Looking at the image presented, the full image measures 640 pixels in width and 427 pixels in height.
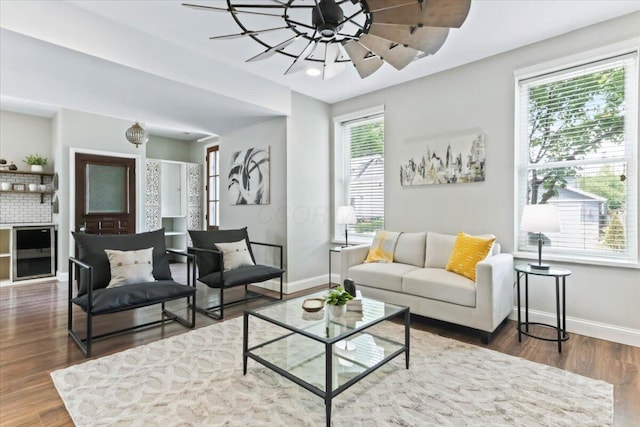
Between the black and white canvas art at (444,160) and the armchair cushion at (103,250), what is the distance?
2.99 meters

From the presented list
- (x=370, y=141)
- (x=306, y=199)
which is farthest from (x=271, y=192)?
(x=370, y=141)

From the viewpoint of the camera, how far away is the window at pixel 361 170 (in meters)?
4.69

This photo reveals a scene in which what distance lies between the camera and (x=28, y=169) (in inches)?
215

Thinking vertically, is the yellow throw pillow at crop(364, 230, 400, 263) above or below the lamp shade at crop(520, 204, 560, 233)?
below

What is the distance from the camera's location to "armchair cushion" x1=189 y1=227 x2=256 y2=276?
3762mm

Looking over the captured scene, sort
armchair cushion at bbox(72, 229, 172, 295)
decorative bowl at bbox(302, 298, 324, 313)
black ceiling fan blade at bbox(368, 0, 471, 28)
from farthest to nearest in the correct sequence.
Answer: armchair cushion at bbox(72, 229, 172, 295) < decorative bowl at bbox(302, 298, 324, 313) < black ceiling fan blade at bbox(368, 0, 471, 28)

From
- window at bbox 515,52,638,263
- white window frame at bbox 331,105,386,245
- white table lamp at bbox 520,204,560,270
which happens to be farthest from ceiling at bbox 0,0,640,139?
white table lamp at bbox 520,204,560,270

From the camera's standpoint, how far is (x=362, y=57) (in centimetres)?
242

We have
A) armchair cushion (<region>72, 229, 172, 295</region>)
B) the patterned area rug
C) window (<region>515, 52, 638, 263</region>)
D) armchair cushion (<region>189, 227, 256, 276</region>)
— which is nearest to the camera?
the patterned area rug

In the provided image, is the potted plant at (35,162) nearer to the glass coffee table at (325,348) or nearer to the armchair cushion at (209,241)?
the armchair cushion at (209,241)

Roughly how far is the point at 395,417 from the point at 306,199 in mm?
3291

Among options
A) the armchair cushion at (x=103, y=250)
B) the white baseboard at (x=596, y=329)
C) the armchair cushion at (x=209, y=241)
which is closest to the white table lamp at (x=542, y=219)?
the white baseboard at (x=596, y=329)

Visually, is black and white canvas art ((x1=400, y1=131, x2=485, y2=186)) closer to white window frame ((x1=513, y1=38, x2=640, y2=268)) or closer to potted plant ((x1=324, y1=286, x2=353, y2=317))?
white window frame ((x1=513, y1=38, x2=640, y2=268))

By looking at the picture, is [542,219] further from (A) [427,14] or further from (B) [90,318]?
(B) [90,318]
